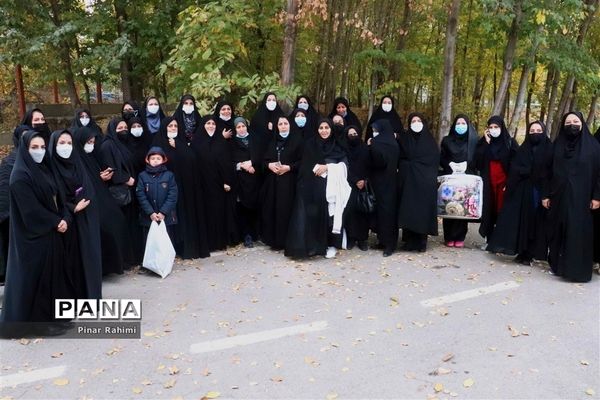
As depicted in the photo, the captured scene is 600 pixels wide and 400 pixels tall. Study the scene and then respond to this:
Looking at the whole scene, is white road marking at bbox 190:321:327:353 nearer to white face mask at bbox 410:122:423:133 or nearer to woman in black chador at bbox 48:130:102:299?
Answer: woman in black chador at bbox 48:130:102:299

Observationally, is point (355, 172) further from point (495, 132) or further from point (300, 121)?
point (495, 132)

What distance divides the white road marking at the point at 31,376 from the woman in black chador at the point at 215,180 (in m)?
2.94

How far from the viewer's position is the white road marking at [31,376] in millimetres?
3598

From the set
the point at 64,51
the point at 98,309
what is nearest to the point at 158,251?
the point at 98,309

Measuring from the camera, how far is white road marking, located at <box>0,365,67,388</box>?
3.60 m

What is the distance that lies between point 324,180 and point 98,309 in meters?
2.89

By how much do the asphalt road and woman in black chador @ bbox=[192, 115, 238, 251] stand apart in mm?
671

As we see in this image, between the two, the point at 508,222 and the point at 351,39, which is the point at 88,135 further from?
the point at 351,39

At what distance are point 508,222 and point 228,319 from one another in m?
3.52

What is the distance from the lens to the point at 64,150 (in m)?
4.38

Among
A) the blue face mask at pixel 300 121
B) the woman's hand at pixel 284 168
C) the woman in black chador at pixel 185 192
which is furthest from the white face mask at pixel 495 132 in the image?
the woman in black chador at pixel 185 192

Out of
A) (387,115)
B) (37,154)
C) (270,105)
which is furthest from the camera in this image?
(387,115)

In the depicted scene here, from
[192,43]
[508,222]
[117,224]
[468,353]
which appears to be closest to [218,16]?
[192,43]

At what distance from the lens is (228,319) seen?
464 centimetres
